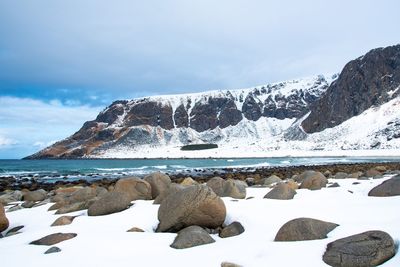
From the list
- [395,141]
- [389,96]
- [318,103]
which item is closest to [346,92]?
[318,103]

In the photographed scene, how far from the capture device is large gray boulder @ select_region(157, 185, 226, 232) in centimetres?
898

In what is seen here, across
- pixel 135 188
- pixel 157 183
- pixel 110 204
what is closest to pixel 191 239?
pixel 110 204

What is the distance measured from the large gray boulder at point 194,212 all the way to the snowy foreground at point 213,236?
0.44 metres

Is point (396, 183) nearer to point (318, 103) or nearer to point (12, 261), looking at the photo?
point (12, 261)

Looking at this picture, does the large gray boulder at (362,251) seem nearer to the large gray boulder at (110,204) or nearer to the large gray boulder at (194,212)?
the large gray boulder at (194,212)

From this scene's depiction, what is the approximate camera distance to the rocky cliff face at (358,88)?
5950 inches

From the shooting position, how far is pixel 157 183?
14.5 meters

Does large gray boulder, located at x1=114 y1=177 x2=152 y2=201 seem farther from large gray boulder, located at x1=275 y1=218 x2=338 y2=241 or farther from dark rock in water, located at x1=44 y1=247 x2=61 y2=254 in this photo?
large gray boulder, located at x1=275 y1=218 x2=338 y2=241

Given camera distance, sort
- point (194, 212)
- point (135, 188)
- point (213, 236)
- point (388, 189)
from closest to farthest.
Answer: point (213, 236) → point (194, 212) → point (388, 189) → point (135, 188)

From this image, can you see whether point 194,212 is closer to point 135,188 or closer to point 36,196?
point 135,188

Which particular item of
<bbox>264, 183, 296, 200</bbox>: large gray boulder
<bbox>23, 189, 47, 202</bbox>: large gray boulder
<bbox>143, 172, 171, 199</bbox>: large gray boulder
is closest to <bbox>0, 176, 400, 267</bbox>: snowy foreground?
<bbox>264, 183, 296, 200</bbox>: large gray boulder

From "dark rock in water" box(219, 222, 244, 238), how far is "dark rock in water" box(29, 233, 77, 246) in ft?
10.9

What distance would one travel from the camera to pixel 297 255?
641 cm

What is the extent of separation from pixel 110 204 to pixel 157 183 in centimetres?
352
